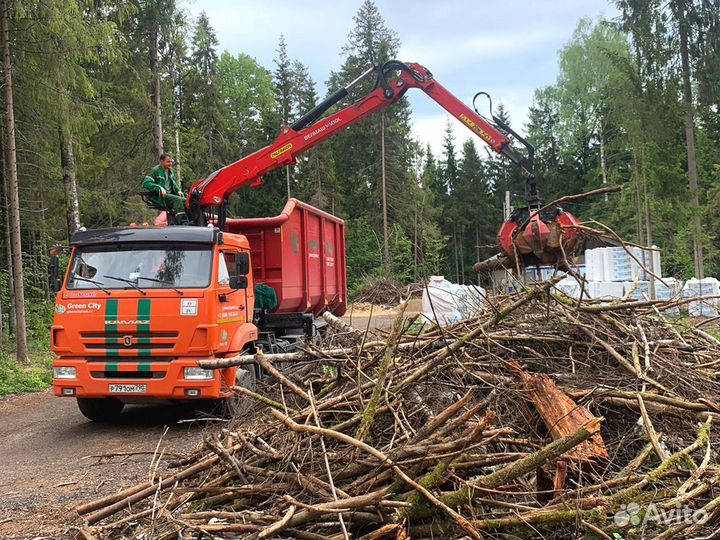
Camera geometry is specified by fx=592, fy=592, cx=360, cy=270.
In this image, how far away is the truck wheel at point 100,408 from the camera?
7523mm

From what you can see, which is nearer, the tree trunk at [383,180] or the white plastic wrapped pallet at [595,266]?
the white plastic wrapped pallet at [595,266]

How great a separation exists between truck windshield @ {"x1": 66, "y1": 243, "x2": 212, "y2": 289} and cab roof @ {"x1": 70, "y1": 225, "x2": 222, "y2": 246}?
8 cm

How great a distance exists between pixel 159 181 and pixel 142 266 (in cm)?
201

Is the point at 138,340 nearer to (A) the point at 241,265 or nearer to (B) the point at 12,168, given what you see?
(A) the point at 241,265

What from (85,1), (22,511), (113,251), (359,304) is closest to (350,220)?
(359,304)

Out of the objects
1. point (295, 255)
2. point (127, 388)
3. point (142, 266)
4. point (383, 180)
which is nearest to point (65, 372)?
point (127, 388)

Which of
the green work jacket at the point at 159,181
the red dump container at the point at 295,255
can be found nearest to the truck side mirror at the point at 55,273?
the green work jacket at the point at 159,181

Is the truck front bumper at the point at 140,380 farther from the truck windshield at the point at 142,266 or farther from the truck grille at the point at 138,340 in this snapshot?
the truck windshield at the point at 142,266

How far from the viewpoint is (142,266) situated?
281 inches

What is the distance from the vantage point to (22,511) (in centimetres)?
461

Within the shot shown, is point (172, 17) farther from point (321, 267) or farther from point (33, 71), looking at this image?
point (321, 267)

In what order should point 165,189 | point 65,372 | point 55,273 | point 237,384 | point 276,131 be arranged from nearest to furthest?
point 65,372, point 237,384, point 55,273, point 165,189, point 276,131

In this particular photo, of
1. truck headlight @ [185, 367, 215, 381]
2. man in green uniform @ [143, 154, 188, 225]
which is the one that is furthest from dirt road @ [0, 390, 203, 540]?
man in green uniform @ [143, 154, 188, 225]

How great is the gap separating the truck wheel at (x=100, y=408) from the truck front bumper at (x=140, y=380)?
0.60 meters
